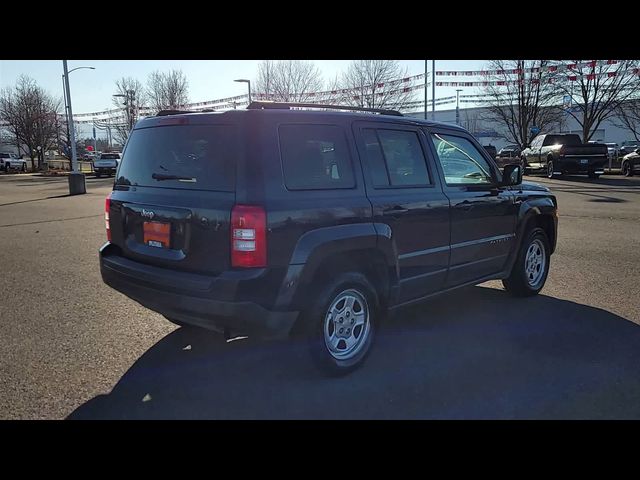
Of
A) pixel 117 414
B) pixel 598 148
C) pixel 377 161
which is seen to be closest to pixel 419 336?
pixel 377 161

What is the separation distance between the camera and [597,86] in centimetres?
3247

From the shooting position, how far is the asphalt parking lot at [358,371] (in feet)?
10.8

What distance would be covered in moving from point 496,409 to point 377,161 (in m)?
2.02

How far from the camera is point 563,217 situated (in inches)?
470

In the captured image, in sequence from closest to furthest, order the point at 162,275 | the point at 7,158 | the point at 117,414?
the point at 117,414, the point at 162,275, the point at 7,158

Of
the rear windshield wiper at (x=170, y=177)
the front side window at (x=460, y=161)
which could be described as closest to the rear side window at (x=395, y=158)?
the front side window at (x=460, y=161)

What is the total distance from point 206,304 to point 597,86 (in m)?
36.2

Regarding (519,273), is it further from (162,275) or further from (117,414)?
(117,414)

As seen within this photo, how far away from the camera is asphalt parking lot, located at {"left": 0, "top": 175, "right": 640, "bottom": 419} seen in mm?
3299

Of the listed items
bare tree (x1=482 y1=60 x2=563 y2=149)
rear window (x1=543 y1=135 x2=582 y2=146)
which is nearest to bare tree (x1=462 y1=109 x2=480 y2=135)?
bare tree (x1=482 y1=60 x2=563 y2=149)

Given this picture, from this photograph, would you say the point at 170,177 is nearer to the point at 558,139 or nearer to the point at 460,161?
the point at 460,161

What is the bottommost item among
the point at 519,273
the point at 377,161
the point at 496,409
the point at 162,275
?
the point at 496,409

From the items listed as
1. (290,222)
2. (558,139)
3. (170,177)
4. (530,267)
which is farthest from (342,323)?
(558,139)

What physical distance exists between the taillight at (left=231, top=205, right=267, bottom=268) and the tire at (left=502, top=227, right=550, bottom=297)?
133 inches
